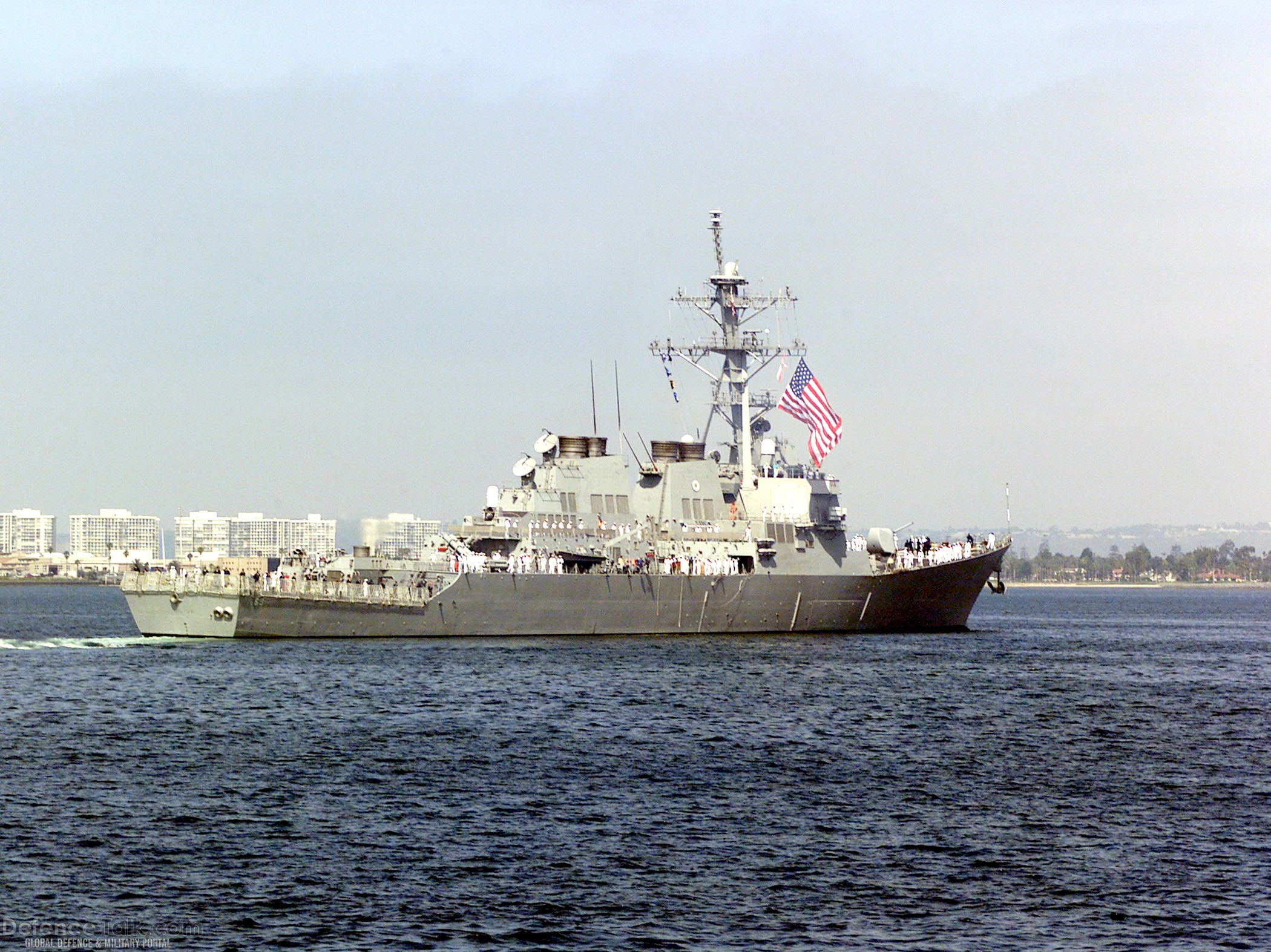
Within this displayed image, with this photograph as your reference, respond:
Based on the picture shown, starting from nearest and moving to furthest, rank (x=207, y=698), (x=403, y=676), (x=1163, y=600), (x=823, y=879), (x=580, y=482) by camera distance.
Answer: (x=823, y=879), (x=207, y=698), (x=403, y=676), (x=580, y=482), (x=1163, y=600)

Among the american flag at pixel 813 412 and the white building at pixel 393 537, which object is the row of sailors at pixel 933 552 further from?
the white building at pixel 393 537

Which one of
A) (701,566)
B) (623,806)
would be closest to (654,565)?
(701,566)

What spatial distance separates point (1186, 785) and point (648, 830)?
32.3 ft

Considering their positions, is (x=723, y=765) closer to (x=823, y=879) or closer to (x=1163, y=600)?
(x=823, y=879)

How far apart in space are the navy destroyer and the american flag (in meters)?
0.06

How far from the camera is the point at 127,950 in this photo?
14742mm

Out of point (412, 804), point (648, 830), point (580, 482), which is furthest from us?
point (580, 482)

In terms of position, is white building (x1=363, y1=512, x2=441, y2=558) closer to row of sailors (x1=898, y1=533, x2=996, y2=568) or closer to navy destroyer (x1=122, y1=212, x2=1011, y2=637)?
navy destroyer (x1=122, y1=212, x2=1011, y2=637)

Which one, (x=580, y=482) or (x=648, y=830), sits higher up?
(x=580, y=482)

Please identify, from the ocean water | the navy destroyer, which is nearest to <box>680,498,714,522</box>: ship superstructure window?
the navy destroyer

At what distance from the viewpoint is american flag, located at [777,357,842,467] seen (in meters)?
50.6

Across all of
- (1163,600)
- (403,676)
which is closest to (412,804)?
(403,676)

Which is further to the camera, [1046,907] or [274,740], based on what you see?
[274,740]

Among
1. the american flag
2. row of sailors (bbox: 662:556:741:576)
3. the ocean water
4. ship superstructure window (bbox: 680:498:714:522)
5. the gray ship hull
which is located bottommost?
the ocean water
